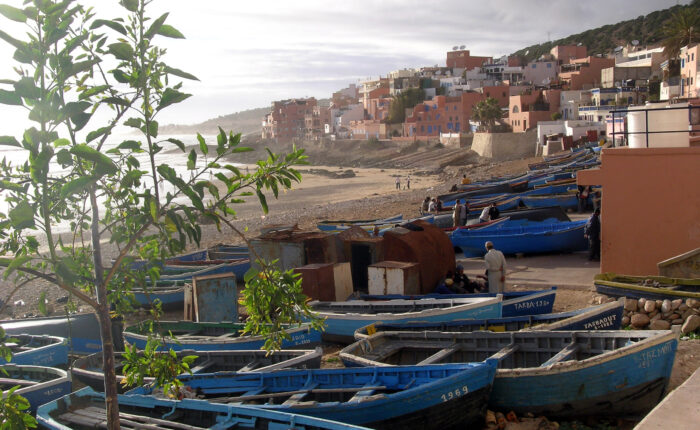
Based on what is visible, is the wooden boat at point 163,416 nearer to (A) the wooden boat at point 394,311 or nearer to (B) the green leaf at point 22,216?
(A) the wooden boat at point 394,311

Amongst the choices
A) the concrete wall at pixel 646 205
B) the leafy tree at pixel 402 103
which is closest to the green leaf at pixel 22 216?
the concrete wall at pixel 646 205

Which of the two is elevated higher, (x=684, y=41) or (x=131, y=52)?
(x=684, y=41)

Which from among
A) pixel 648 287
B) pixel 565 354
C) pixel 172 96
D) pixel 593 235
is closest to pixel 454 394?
pixel 565 354

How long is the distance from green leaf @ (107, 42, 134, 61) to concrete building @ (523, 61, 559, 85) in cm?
8838

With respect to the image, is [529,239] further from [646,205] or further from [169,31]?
[169,31]

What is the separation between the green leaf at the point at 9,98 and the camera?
3639mm

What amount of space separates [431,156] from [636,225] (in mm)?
57061

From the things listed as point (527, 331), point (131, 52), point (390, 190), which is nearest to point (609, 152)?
point (527, 331)

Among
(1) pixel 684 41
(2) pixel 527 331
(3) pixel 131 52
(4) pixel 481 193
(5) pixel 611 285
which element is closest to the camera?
(3) pixel 131 52

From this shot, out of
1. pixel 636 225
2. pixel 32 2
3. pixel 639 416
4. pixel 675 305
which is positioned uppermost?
pixel 32 2

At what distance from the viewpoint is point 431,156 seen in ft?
229

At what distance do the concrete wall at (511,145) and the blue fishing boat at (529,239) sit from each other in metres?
39.9

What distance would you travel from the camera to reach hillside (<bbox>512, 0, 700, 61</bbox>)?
106 meters

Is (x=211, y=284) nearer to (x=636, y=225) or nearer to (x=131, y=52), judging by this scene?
(x=636, y=225)
